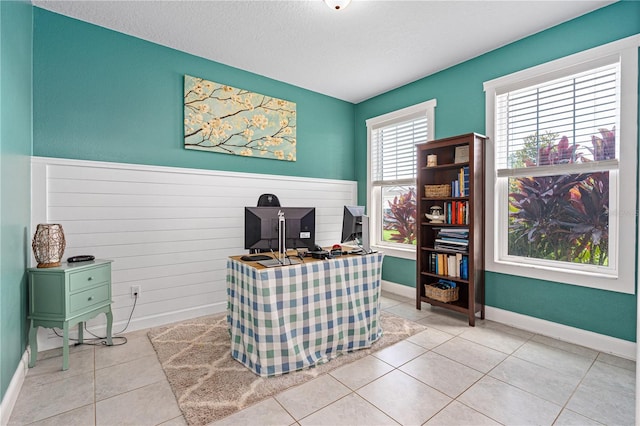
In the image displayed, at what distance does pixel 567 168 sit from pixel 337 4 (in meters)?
2.52

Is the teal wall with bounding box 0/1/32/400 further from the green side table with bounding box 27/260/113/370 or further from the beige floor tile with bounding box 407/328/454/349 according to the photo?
the beige floor tile with bounding box 407/328/454/349

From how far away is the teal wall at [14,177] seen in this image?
1.79 metres

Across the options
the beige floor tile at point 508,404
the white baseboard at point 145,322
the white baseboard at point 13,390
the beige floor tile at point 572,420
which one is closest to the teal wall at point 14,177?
the white baseboard at point 13,390

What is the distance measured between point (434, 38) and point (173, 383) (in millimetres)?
3816

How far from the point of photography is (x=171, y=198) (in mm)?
3266

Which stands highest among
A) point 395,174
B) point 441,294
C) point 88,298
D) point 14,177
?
point 395,174

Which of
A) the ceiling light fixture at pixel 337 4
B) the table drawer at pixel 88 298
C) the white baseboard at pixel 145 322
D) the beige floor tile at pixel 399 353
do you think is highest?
the ceiling light fixture at pixel 337 4

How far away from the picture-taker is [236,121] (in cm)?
373

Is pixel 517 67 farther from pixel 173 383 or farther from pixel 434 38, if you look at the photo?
pixel 173 383

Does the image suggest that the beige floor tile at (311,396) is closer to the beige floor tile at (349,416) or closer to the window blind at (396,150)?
the beige floor tile at (349,416)

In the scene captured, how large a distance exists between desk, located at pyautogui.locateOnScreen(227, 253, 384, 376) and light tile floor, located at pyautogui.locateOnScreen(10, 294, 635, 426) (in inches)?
8.7

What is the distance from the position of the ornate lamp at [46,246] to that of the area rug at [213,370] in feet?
3.53

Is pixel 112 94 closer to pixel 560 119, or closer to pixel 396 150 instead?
pixel 396 150

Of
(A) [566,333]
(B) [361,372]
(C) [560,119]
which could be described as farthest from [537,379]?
(C) [560,119]
